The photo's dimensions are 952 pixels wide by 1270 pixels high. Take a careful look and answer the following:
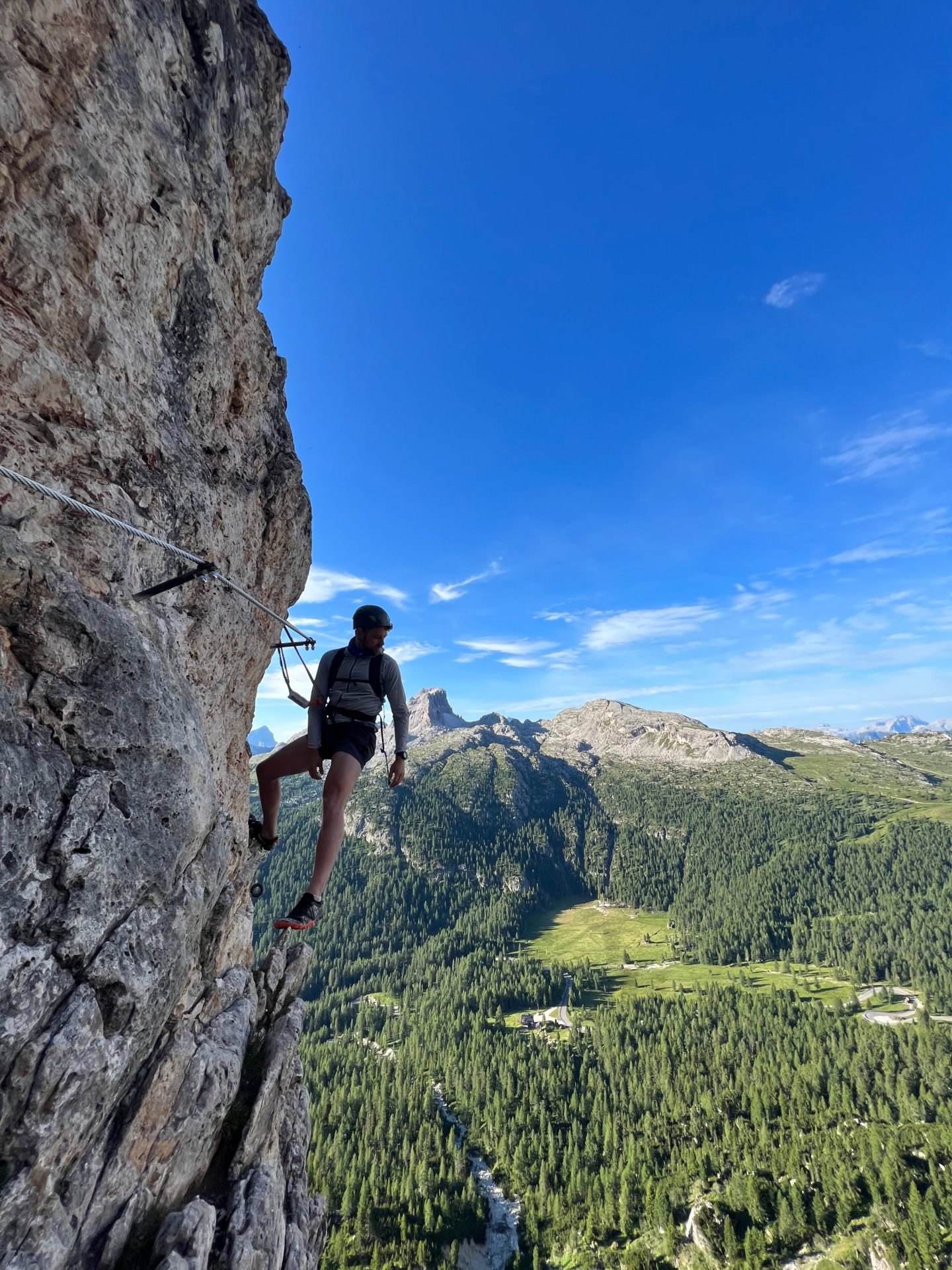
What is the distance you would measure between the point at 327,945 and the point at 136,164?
22831 cm

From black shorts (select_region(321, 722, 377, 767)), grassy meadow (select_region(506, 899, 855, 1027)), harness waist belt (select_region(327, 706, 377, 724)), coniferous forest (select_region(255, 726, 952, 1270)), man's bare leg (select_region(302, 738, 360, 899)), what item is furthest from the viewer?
grassy meadow (select_region(506, 899, 855, 1027))

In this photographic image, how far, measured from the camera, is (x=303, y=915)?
8.87m

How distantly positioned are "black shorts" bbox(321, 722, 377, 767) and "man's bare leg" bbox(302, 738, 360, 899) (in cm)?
14

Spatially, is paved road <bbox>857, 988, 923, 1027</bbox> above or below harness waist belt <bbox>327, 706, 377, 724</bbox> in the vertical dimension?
below

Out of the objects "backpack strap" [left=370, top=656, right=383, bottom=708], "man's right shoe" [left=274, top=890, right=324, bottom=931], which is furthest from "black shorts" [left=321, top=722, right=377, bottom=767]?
"man's right shoe" [left=274, top=890, right=324, bottom=931]

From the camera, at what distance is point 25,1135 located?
4605 millimetres

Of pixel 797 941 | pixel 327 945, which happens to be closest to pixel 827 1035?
pixel 797 941

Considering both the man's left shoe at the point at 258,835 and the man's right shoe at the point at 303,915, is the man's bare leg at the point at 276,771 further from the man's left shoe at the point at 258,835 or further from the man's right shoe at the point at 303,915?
the man's right shoe at the point at 303,915

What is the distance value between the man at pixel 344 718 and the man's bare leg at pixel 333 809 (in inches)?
0.4

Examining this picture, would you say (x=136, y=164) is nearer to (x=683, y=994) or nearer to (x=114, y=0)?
(x=114, y=0)

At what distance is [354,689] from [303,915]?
3.74m

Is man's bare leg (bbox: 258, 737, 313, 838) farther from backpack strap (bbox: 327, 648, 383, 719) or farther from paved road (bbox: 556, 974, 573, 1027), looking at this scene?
paved road (bbox: 556, 974, 573, 1027)

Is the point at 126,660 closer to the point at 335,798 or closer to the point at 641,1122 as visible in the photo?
the point at 335,798

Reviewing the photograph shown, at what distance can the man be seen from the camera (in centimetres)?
884
